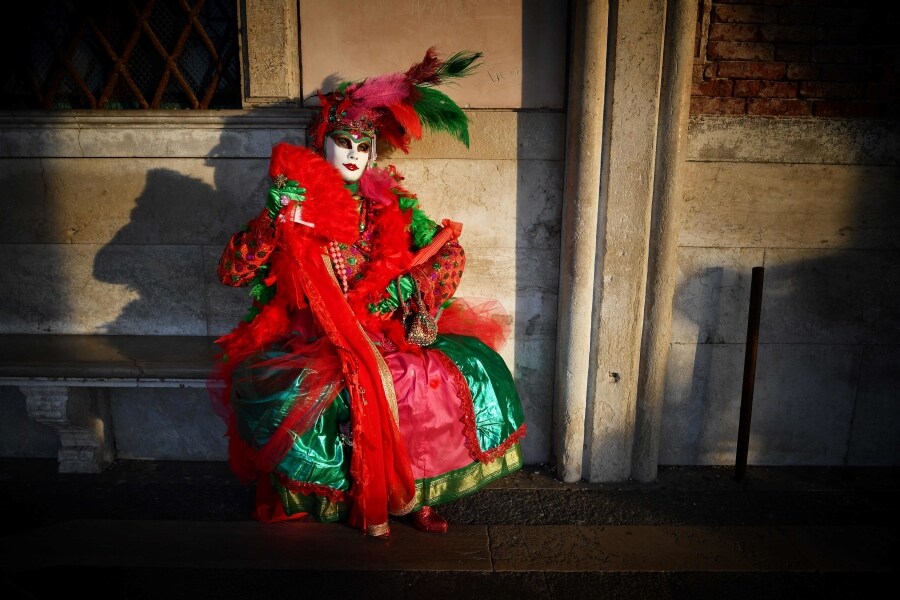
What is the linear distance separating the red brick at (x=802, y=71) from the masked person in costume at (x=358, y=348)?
1.71 m

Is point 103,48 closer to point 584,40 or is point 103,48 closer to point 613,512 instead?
point 584,40

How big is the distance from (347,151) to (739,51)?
208 centimetres

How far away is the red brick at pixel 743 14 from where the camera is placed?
305 centimetres

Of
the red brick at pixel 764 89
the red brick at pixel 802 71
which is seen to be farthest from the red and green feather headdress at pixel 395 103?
the red brick at pixel 802 71

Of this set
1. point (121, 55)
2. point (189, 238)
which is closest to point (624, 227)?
point (189, 238)

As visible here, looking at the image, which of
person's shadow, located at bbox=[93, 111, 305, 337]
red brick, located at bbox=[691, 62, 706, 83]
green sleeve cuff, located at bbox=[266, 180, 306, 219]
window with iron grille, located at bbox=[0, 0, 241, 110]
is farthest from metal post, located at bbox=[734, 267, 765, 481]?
window with iron grille, located at bbox=[0, 0, 241, 110]

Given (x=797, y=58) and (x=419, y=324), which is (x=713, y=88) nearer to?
(x=797, y=58)

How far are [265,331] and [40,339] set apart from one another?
60.9 inches

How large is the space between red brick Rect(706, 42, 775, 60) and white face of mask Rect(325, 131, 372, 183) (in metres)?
1.84

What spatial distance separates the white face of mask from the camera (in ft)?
8.93

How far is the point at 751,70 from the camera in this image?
122 inches

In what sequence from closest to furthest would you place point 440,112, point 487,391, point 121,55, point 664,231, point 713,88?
point 487,391, point 440,112, point 664,231, point 713,88, point 121,55

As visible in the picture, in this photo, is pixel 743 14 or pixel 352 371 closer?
pixel 352 371

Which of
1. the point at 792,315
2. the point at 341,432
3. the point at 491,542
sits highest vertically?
the point at 792,315
